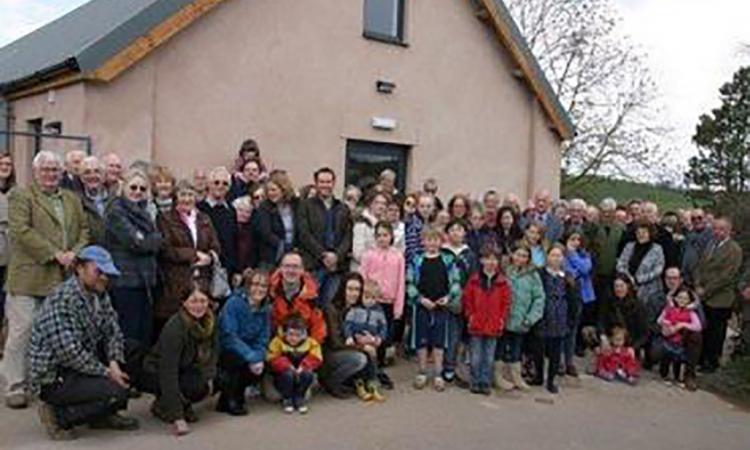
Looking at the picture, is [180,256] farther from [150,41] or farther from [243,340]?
[150,41]

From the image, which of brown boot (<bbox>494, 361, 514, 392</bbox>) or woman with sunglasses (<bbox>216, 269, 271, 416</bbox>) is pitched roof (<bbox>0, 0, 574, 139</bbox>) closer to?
woman with sunglasses (<bbox>216, 269, 271, 416</bbox>)

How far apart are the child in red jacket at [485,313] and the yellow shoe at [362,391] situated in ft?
3.82

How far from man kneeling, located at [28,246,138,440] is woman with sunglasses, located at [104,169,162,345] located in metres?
0.68

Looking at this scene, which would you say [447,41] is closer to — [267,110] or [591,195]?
[267,110]

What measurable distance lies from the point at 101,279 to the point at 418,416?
9.59 feet

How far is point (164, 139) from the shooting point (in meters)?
11.0

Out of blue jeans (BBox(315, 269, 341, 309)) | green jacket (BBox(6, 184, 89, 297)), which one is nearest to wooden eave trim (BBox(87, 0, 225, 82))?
green jacket (BBox(6, 184, 89, 297))

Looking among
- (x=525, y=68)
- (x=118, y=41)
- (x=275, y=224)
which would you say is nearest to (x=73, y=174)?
(x=275, y=224)

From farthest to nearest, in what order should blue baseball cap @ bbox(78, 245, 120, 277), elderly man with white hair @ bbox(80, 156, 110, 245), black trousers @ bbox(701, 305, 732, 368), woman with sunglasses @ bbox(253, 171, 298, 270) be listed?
black trousers @ bbox(701, 305, 732, 368)
woman with sunglasses @ bbox(253, 171, 298, 270)
elderly man with white hair @ bbox(80, 156, 110, 245)
blue baseball cap @ bbox(78, 245, 120, 277)

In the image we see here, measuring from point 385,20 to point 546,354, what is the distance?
684 cm

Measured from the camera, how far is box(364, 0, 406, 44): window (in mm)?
13305

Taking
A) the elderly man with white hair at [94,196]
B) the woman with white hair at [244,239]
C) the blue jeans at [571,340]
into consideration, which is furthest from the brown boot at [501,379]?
the elderly man with white hair at [94,196]

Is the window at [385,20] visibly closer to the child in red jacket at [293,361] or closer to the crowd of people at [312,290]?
the crowd of people at [312,290]

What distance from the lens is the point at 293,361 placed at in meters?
7.31
